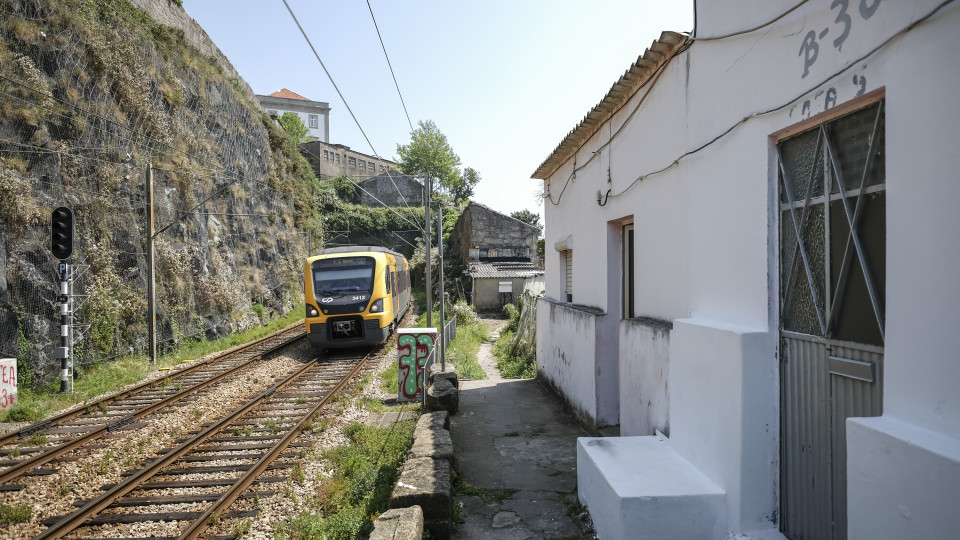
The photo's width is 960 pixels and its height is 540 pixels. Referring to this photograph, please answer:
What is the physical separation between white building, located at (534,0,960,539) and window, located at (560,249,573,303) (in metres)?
4.24

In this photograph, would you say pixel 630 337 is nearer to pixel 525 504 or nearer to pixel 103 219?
pixel 525 504

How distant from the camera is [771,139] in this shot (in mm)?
3346

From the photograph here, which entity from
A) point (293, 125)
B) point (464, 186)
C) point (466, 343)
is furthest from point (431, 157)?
point (466, 343)

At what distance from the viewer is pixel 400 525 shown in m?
3.72

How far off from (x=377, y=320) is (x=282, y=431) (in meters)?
6.06

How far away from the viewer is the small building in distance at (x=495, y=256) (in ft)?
92.5

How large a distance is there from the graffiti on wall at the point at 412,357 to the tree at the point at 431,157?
48929mm

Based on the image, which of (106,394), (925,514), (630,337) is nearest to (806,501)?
(925,514)

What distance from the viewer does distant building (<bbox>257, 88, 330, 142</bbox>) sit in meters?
60.0

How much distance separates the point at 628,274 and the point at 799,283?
3.66 m

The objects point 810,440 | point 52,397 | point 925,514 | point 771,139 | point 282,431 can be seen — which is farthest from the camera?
point 52,397

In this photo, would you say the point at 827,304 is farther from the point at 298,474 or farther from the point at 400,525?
the point at 298,474

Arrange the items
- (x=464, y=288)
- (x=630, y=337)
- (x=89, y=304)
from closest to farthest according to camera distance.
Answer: (x=630, y=337), (x=89, y=304), (x=464, y=288)

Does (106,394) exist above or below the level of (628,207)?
below
